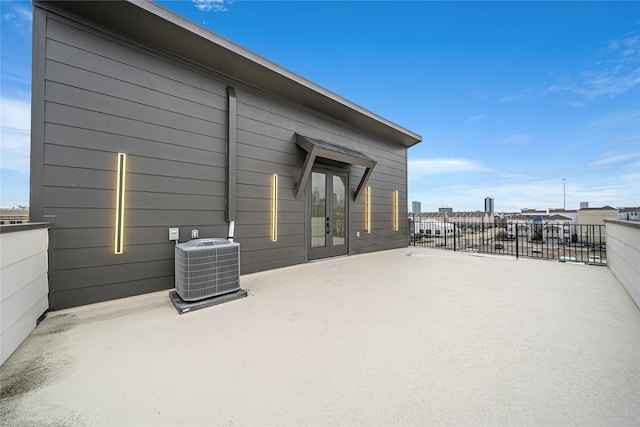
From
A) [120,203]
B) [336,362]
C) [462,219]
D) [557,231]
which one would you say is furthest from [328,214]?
[462,219]

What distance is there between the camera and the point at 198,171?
10.9ft

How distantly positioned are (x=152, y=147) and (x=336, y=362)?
3344mm

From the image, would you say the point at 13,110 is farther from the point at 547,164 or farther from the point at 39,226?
the point at 547,164

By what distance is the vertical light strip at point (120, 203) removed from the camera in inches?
106

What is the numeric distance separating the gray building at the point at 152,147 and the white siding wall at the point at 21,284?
0.76ft

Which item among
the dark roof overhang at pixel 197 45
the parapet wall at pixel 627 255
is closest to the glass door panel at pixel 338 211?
the dark roof overhang at pixel 197 45

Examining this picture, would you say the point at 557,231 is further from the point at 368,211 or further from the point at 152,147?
the point at 152,147

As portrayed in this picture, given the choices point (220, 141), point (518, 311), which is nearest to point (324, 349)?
point (518, 311)

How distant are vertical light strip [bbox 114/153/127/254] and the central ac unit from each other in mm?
→ 727

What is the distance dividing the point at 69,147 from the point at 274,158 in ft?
8.67

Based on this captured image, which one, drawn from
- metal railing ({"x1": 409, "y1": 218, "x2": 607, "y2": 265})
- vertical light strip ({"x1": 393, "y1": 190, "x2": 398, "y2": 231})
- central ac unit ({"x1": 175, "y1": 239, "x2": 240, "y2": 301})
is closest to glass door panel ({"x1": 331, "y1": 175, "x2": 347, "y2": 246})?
vertical light strip ({"x1": 393, "y1": 190, "x2": 398, "y2": 231})

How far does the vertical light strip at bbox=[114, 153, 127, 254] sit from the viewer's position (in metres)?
2.69

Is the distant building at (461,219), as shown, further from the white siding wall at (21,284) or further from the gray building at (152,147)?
the white siding wall at (21,284)

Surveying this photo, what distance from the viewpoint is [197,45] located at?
3.02 metres
